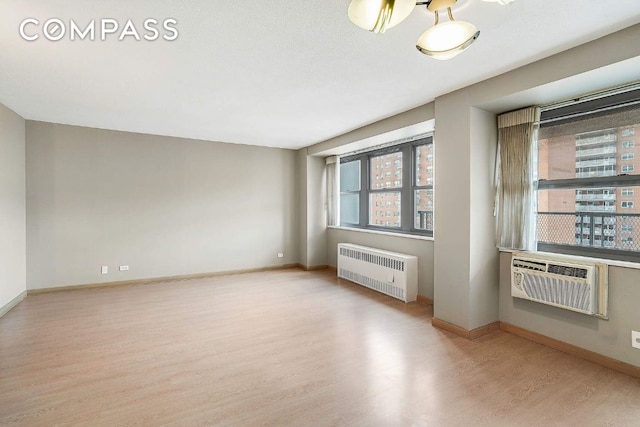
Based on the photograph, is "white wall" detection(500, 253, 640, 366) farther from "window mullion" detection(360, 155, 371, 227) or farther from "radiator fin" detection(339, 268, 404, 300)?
"window mullion" detection(360, 155, 371, 227)

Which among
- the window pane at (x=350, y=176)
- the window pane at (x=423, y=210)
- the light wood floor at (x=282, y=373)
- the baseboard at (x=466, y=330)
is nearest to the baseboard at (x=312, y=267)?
the window pane at (x=350, y=176)

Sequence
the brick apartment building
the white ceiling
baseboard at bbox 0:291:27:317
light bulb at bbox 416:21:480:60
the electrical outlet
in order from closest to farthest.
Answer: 1. light bulb at bbox 416:21:480:60
2. the white ceiling
3. the electrical outlet
4. the brick apartment building
5. baseboard at bbox 0:291:27:317

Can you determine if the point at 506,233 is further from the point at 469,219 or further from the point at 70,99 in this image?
the point at 70,99

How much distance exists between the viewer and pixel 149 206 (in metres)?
5.07

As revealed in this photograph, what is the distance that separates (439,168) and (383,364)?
211 centimetres

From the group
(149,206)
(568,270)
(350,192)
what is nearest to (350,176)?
(350,192)

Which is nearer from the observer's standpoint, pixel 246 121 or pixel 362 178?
pixel 246 121

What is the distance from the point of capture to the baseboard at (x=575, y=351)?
7.82 feet

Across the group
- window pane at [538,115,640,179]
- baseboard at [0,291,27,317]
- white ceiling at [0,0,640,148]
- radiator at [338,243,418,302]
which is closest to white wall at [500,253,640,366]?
window pane at [538,115,640,179]

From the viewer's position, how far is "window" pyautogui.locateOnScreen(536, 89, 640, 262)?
251 centimetres

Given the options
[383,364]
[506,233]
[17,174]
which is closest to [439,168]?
[506,233]

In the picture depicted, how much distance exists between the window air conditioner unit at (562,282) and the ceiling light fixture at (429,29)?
87.9 inches

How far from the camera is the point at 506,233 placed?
10.3 ft

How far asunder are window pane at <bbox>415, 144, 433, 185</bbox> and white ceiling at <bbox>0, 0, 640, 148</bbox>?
0.91m
